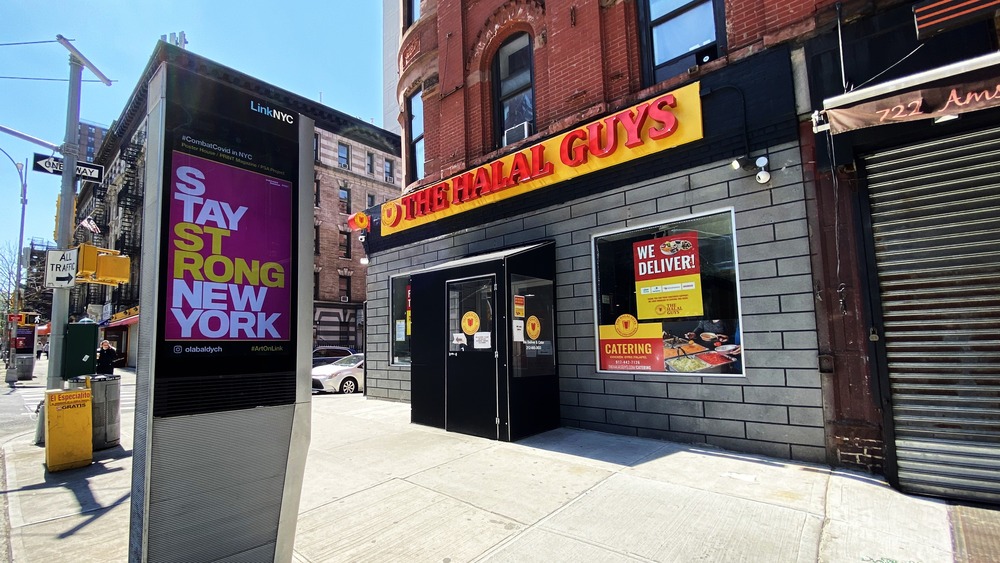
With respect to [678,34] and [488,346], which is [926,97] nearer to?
[678,34]

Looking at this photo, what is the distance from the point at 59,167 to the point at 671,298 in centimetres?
1206

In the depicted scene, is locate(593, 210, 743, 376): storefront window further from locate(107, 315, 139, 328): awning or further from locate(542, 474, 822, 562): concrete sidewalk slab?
locate(107, 315, 139, 328): awning

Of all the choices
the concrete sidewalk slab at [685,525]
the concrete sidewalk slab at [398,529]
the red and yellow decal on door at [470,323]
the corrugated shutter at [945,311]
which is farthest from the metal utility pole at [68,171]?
the corrugated shutter at [945,311]


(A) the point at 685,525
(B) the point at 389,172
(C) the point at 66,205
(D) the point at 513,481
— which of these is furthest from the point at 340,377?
(B) the point at 389,172

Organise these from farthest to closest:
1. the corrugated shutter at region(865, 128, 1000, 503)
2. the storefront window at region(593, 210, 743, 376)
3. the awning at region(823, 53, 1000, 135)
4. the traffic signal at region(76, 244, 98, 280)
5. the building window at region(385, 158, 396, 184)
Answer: the building window at region(385, 158, 396, 184) < the traffic signal at region(76, 244, 98, 280) < the storefront window at region(593, 210, 743, 376) < the corrugated shutter at region(865, 128, 1000, 503) < the awning at region(823, 53, 1000, 135)

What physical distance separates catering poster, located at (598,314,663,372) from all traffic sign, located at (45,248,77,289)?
9120 mm

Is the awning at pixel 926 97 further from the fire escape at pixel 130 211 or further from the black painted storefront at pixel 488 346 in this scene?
the fire escape at pixel 130 211

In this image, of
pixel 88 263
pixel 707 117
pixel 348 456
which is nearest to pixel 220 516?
pixel 348 456

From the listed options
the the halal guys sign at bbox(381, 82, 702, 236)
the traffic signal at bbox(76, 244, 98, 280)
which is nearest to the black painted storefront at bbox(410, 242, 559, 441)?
the the halal guys sign at bbox(381, 82, 702, 236)

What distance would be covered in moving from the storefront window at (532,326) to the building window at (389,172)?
3237 cm

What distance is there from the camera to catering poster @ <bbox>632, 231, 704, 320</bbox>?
6.60 meters

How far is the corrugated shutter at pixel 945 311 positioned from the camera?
172 inches

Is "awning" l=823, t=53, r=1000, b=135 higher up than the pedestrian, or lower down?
higher up

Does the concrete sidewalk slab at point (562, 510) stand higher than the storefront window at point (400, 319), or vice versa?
the storefront window at point (400, 319)
